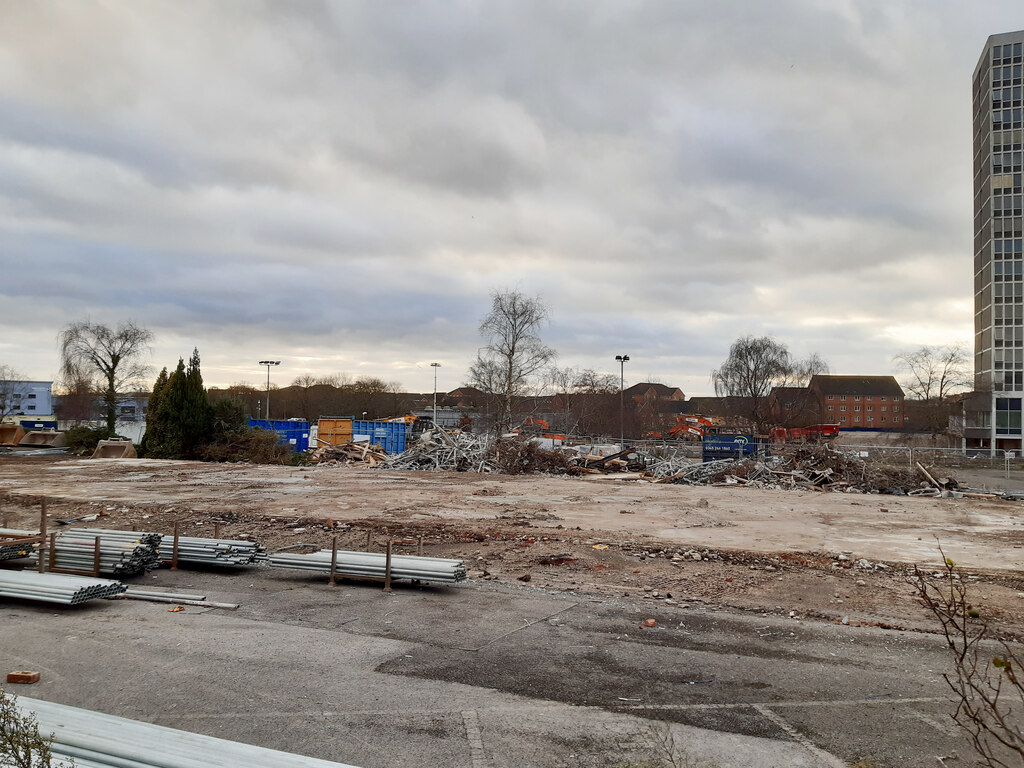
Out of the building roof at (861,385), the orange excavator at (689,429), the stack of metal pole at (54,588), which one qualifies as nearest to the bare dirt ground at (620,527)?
the stack of metal pole at (54,588)

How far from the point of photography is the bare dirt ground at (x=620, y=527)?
10875mm

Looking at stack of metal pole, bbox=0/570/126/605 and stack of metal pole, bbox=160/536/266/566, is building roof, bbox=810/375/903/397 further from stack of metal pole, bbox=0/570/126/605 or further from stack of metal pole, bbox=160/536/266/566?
stack of metal pole, bbox=0/570/126/605

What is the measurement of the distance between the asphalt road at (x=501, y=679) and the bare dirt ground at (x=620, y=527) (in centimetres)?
161

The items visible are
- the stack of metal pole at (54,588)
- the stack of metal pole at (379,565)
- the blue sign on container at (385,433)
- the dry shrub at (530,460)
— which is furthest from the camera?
the blue sign on container at (385,433)

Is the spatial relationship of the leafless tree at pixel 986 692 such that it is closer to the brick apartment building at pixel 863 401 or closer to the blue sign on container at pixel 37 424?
the blue sign on container at pixel 37 424

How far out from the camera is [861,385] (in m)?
122

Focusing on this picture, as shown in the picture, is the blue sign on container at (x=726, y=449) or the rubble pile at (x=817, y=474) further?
the blue sign on container at (x=726, y=449)

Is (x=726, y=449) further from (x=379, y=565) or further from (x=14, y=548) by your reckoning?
(x=14, y=548)

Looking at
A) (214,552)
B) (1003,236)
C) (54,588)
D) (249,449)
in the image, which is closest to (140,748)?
(54,588)

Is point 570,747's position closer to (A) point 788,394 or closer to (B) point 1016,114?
(A) point 788,394

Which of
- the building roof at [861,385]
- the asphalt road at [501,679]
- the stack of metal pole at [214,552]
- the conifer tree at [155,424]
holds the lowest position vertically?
the asphalt road at [501,679]

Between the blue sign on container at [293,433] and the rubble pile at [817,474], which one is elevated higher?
the blue sign on container at [293,433]

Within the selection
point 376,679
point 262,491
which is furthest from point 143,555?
point 262,491

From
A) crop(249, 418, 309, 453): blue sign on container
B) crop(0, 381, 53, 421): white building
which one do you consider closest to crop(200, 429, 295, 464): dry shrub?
crop(249, 418, 309, 453): blue sign on container
